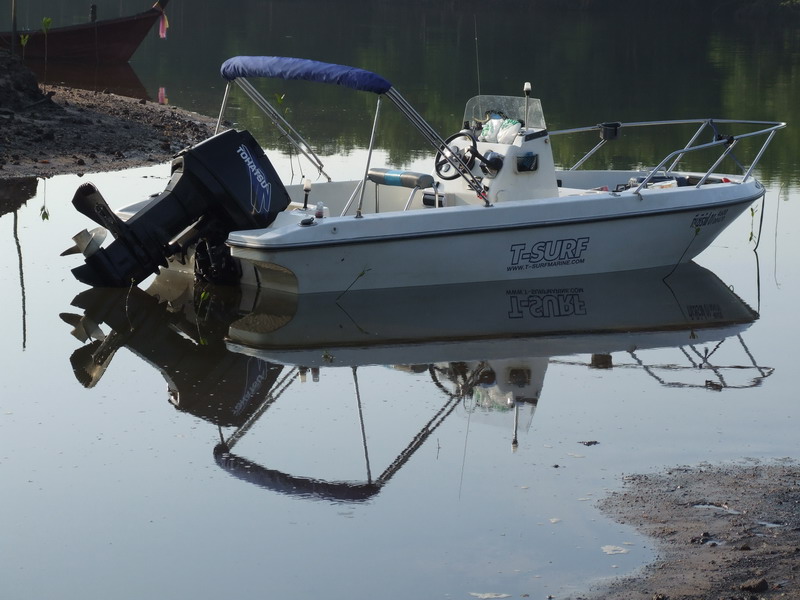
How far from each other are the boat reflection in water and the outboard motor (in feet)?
1.26

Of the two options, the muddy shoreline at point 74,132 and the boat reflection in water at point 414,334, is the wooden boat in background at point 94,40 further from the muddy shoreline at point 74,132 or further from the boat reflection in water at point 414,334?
the boat reflection in water at point 414,334

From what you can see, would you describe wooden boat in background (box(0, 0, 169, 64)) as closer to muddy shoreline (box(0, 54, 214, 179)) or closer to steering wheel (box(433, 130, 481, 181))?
muddy shoreline (box(0, 54, 214, 179))

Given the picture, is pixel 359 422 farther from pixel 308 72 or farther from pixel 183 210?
pixel 308 72

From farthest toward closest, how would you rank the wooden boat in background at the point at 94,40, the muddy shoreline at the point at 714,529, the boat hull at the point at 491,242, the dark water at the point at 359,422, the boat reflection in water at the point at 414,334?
1. the wooden boat in background at the point at 94,40
2. the boat hull at the point at 491,242
3. the boat reflection in water at the point at 414,334
4. the dark water at the point at 359,422
5. the muddy shoreline at the point at 714,529

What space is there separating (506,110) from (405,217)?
1939 mm

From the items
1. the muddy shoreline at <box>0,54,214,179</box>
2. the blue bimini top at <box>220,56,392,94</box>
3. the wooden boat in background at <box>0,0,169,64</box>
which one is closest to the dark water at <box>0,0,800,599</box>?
the muddy shoreline at <box>0,54,214,179</box>

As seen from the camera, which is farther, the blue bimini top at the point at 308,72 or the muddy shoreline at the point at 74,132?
the muddy shoreline at the point at 74,132

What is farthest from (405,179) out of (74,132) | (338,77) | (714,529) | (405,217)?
(74,132)

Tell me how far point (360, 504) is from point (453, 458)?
81 centimetres

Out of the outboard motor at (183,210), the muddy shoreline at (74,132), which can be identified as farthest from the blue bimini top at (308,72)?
the muddy shoreline at (74,132)

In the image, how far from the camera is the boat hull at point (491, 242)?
9.87m

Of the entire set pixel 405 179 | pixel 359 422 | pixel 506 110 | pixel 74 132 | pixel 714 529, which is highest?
pixel 506 110

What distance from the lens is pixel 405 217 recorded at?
10062 millimetres

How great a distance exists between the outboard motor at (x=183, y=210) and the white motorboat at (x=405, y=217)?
0.04 feet
